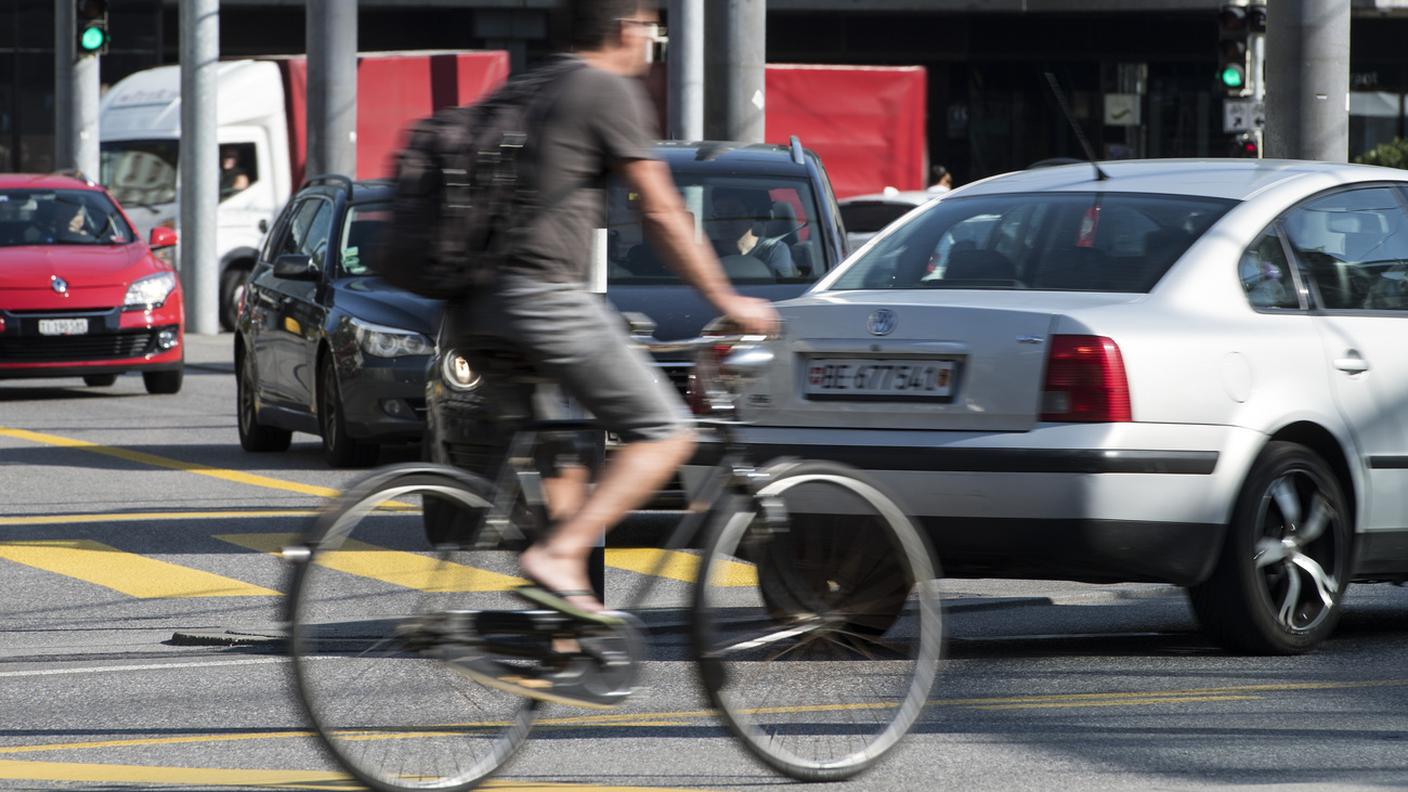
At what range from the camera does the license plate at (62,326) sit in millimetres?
18656

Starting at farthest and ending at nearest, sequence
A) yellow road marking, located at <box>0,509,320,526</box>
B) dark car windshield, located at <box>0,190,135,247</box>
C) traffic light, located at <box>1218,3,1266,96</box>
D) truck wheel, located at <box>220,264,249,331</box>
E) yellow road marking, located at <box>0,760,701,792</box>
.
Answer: truck wheel, located at <box>220,264,249,331</box> → traffic light, located at <box>1218,3,1266,96</box> → dark car windshield, located at <box>0,190,135,247</box> → yellow road marking, located at <box>0,509,320,526</box> → yellow road marking, located at <box>0,760,701,792</box>

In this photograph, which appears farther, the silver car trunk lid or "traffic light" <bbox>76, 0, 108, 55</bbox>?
"traffic light" <bbox>76, 0, 108, 55</bbox>

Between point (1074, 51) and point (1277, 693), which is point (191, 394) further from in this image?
point (1074, 51)

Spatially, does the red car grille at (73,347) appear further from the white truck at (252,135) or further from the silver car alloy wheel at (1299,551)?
the silver car alloy wheel at (1299,551)

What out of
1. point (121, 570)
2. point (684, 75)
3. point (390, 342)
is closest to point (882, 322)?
point (121, 570)

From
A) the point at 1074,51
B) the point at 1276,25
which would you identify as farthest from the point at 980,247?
the point at 1074,51

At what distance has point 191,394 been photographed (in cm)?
2030

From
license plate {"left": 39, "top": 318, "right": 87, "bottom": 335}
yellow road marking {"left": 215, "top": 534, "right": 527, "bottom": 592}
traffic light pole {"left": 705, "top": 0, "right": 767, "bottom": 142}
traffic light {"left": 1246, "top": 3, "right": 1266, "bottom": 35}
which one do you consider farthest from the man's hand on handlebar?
traffic light {"left": 1246, "top": 3, "right": 1266, "bottom": 35}

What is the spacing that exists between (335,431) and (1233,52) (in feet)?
41.9

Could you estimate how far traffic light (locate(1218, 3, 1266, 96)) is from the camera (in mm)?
23578

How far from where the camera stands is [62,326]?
18.7m

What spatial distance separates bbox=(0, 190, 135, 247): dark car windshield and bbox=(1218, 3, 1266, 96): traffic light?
10.4 meters

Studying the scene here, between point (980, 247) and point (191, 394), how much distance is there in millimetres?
13431

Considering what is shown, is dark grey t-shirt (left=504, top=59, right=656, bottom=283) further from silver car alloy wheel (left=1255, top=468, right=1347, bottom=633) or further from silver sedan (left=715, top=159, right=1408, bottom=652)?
silver car alloy wheel (left=1255, top=468, right=1347, bottom=633)
